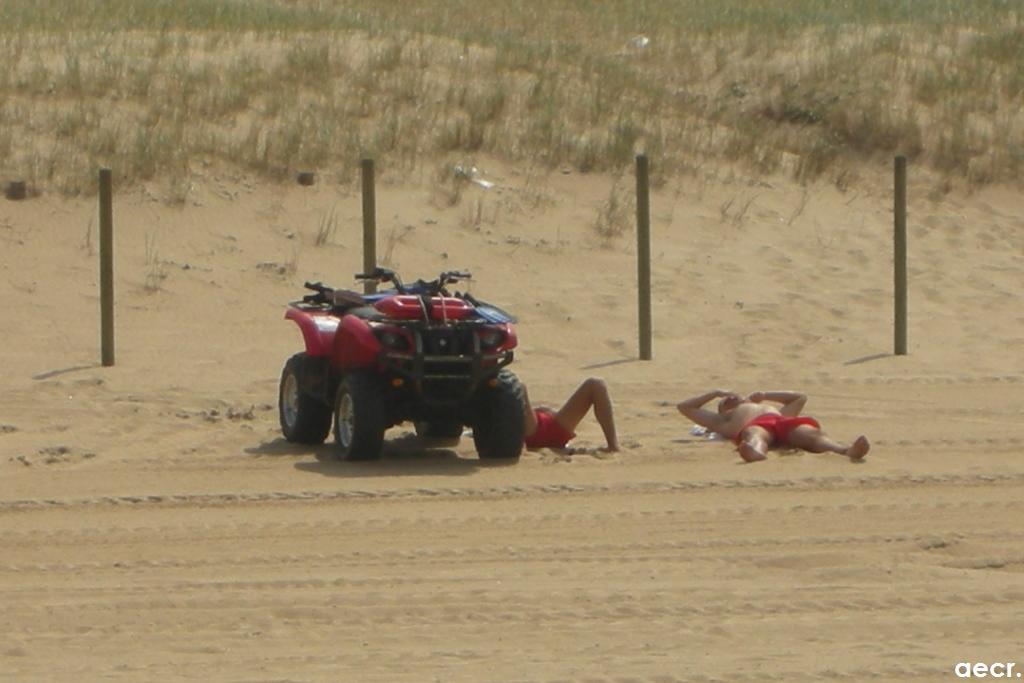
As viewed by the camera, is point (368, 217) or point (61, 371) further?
point (368, 217)

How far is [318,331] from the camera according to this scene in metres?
10.3

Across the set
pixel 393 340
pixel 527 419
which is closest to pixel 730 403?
pixel 527 419

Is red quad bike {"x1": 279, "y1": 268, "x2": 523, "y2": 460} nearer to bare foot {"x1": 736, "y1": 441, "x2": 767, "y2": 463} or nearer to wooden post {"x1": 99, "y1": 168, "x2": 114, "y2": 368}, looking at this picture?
bare foot {"x1": 736, "y1": 441, "x2": 767, "y2": 463}

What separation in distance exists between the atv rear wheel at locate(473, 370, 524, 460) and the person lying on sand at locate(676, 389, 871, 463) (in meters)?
1.18

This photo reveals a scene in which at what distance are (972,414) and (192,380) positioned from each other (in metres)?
5.02

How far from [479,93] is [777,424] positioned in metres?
9.72

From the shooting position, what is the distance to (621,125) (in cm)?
1923

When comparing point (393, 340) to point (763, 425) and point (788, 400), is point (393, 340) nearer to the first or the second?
point (763, 425)

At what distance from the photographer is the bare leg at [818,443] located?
9906 mm

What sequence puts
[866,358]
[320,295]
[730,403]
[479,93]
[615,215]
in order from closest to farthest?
[730,403] → [320,295] → [866,358] → [615,215] → [479,93]

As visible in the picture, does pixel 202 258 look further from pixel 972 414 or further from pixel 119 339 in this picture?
pixel 972 414

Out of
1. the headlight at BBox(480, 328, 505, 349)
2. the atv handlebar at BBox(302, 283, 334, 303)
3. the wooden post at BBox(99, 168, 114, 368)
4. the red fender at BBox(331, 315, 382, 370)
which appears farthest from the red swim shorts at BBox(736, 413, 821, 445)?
the wooden post at BBox(99, 168, 114, 368)

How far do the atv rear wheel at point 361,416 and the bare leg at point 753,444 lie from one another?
1870 mm

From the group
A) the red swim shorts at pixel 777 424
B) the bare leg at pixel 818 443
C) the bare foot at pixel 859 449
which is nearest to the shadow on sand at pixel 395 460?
the red swim shorts at pixel 777 424
